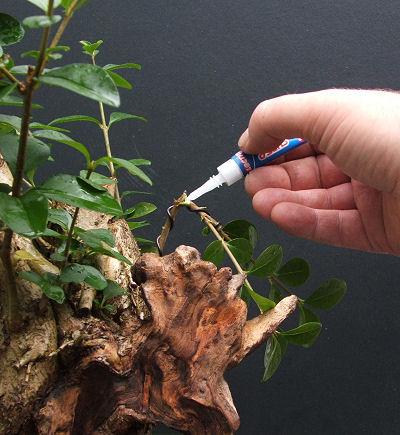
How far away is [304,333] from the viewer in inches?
28.5

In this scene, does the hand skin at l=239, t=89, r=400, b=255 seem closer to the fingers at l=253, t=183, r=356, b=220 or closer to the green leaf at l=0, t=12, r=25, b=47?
the fingers at l=253, t=183, r=356, b=220

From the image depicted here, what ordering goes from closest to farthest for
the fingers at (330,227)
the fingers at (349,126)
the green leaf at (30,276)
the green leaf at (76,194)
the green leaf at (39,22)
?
1. the green leaf at (39,22)
2. the green leaf at (76,194)
3. the green leaf at (30,276)
4. the fingers at (349,126)
5. the fingers at (330,227)

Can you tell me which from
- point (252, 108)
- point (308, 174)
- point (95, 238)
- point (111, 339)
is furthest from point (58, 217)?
point (252, 108)

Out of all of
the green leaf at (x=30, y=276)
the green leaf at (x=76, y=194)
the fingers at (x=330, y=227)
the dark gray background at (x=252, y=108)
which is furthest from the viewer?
the dark gray background at (x=252, y=108)

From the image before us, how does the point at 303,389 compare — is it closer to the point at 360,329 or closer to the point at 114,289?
the point at 360,329

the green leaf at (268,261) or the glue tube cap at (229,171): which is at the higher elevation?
the glue tube cap at (229,171)

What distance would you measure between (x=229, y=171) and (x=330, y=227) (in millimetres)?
233

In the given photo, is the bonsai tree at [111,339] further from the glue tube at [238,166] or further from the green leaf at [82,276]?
the glue tube at [238,166]

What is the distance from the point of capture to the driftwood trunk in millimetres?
588

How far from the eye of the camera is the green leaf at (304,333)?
72 cm

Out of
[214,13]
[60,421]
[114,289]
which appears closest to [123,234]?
[114,289]

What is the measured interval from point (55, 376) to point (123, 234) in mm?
225

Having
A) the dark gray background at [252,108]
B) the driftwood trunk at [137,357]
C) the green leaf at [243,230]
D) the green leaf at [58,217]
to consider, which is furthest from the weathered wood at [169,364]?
the dark gray background at [252,108]

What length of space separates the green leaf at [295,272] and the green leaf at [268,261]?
9cm
